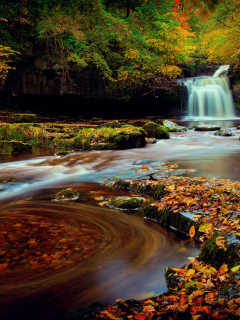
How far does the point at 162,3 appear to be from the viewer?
2767 cm

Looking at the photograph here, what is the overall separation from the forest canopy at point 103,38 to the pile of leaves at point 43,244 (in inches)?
511

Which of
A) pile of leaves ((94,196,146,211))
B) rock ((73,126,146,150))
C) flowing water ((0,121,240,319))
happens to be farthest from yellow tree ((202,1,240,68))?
pile of leaves ((94,196,146,211))

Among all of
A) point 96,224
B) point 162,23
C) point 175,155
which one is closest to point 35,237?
point 96,224

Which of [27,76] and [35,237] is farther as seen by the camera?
[27,76]

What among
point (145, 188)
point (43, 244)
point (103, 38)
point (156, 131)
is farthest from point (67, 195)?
point (103, 38)

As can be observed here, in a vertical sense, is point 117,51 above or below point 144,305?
above

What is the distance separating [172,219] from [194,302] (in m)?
1.91

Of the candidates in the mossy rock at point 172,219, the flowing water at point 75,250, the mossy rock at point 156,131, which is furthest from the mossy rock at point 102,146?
the mossy rock at point 172,219

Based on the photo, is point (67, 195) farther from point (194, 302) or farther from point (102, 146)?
point (102, 146)

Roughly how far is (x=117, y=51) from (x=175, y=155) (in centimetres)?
1690

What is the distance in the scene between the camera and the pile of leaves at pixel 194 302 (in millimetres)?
1916

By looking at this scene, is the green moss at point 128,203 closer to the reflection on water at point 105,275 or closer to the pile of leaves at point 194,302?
the reflection on water at point 105,275

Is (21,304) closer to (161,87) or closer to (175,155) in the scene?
(175,155)

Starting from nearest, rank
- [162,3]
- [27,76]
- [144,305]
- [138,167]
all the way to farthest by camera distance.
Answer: [144,305] → [138,167] → [27,76] → [162,3]
